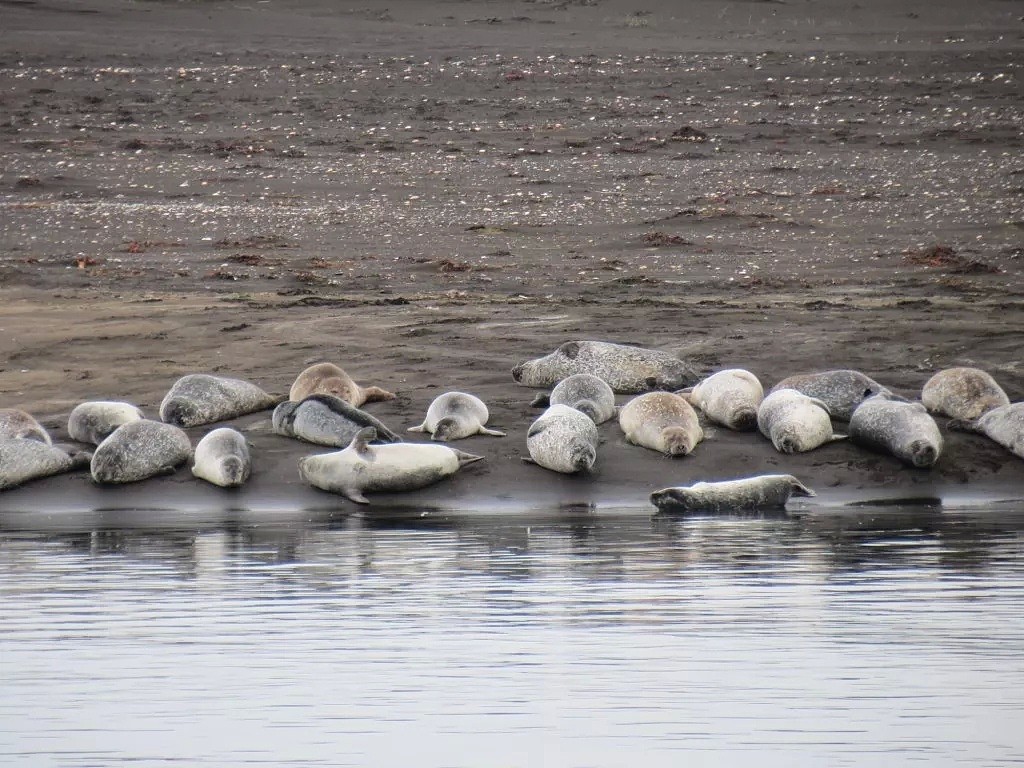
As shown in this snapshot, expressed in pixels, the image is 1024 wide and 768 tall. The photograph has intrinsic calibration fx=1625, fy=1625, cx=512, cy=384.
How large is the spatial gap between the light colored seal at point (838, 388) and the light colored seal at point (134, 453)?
4029 millimetres

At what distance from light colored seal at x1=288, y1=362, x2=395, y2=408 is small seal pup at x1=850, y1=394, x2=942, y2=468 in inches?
131

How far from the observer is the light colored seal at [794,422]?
10219 millimetres

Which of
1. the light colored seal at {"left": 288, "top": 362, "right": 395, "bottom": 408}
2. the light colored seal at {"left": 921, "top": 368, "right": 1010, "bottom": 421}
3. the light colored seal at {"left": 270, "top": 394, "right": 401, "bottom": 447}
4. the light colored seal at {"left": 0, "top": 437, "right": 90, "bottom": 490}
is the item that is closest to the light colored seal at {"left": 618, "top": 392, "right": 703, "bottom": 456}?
the light colored seal at {"left": 270, "top": 394, "right": 401, "bottom": 447}

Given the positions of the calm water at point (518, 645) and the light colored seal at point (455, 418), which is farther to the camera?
the light colored seal at point (455, 418)

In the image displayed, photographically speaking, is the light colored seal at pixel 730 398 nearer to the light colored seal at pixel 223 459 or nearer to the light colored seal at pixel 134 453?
the light colored seal at pixel 223 459

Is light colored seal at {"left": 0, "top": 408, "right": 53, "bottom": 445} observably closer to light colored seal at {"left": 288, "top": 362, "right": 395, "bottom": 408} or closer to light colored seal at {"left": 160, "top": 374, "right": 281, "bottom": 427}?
light colored seal at {"left": 160, "top": 374, "right": 281, "bottom": 427}

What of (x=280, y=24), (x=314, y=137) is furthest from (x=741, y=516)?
(x=280, y=24)

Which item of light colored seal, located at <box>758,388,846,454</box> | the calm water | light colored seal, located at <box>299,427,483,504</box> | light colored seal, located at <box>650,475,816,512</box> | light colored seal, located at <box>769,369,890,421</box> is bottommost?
the calm water

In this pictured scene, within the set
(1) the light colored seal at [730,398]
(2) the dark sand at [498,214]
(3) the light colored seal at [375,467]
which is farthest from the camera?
(2) the dark sand at [498,214]

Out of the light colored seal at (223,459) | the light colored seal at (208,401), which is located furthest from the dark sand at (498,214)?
the light colored seal at (208,401)

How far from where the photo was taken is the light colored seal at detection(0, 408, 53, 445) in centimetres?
1021

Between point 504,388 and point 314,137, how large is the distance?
13.6m

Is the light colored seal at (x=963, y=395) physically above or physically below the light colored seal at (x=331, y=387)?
below

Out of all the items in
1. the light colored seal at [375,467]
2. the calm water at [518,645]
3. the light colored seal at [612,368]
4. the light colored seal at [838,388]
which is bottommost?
the calm water at [518,645]
